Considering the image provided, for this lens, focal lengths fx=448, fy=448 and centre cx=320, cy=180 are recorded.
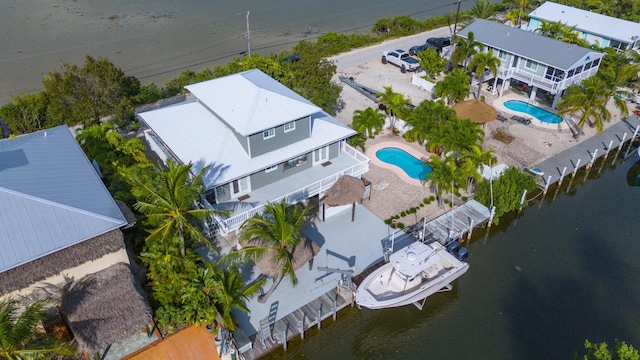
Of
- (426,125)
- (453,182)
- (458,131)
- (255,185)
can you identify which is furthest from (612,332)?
(255,185)

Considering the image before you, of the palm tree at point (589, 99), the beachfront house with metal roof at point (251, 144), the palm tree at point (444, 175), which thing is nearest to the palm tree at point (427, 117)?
the palm tree at point (444, 175)

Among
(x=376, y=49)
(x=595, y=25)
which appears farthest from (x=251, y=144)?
(x=595, y=25)

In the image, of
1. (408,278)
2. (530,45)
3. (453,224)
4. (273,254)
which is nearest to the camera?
(273,254)

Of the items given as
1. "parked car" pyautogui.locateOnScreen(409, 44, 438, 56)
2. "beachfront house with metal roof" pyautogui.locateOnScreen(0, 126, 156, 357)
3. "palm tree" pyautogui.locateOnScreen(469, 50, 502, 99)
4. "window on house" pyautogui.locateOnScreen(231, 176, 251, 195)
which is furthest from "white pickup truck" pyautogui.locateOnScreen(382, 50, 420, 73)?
"beachfront house with metal roof" pyautogui.locateOnScreen(0, 126, 156, 357)

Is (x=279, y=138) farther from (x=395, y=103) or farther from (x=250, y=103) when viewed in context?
(x=395, y=103)

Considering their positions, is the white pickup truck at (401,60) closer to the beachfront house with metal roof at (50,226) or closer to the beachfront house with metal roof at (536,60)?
the beachfront house with metal roof at (536,60)
